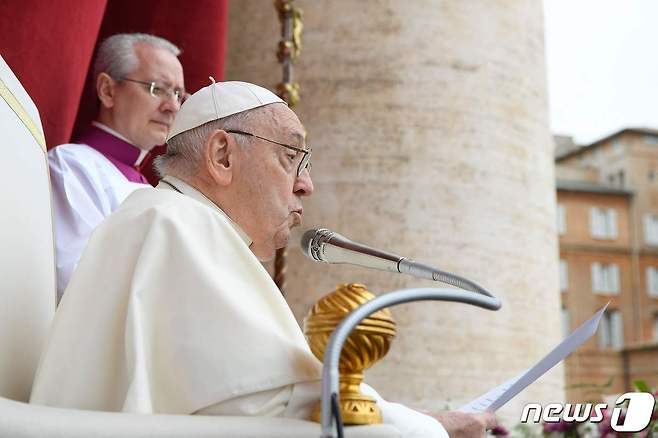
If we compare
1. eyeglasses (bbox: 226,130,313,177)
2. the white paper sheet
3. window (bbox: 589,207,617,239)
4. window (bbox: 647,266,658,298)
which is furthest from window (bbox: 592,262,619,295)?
the white paper sheet

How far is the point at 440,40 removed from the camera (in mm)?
6484

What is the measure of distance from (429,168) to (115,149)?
3.00m

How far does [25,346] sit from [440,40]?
16.3 ft

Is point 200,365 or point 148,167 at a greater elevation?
point 148,167

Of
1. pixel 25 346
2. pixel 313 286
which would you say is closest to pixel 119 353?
pixel 25 346

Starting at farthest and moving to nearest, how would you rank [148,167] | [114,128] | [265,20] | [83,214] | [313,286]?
[265,20] < [313,286] < [148,167] < [114,128] < [83,214]

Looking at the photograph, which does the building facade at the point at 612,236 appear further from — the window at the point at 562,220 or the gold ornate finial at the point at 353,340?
the gold ornate finial at the point at 353,340

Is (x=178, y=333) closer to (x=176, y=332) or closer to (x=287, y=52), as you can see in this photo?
(x=176, y=332)

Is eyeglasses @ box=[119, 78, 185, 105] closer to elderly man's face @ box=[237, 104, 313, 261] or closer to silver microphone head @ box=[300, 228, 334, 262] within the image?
elderly man's face @ box=[237, 104, 313, 261]

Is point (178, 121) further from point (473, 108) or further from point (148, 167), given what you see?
point (473, 108)

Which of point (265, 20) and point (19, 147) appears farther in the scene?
point (265, 20)

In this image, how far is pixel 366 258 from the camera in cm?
177

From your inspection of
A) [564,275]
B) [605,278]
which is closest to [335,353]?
[564,275]

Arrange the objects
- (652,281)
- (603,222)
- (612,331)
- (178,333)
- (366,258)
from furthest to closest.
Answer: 1. (652,281)
2. (612,331)
3. (603,222)
4. (366,258)
5. (178,333)
